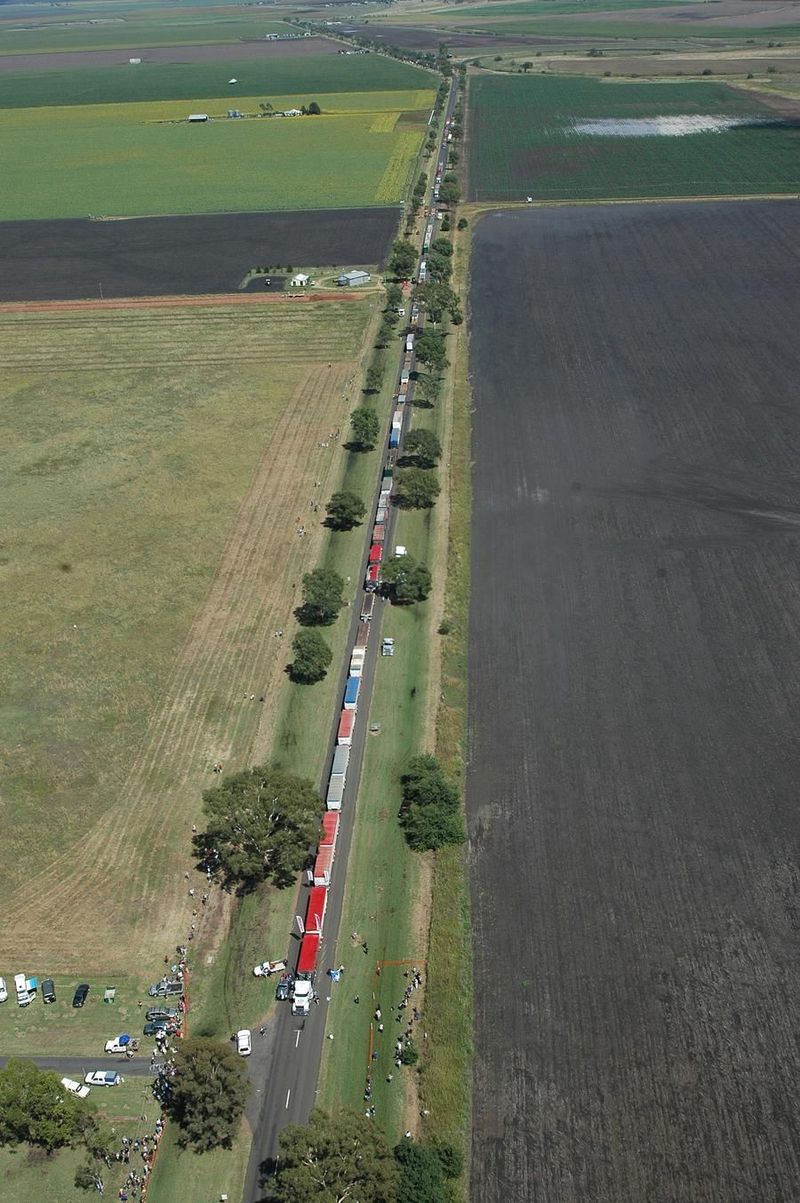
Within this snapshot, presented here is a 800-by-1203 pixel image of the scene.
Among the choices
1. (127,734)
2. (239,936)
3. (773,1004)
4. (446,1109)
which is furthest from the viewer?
(127,734)

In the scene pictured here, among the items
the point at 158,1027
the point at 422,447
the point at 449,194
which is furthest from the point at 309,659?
the point at 449,194

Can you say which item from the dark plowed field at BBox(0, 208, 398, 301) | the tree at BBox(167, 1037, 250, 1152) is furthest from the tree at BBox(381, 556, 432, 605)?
the dark plowed field at BBox(0, 208, 398, 301)

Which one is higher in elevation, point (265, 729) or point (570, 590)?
point (570, 590)

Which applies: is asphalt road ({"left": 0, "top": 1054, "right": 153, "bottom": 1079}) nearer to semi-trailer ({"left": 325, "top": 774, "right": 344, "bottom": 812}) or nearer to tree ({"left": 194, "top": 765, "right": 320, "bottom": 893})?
tree ({"left": 194, "top": 765, "right": 320, "bottom": 893})

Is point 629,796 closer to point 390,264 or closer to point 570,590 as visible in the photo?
point 570,590

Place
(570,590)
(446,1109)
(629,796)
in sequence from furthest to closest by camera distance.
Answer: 1. (570,590)
2. (629,796)
3. (446,1109)

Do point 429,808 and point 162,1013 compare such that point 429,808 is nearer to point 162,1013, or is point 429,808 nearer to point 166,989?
point 166,989

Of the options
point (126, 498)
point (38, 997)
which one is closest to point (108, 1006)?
point (38, 997)
